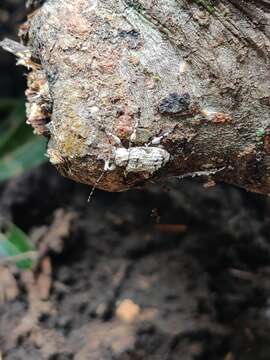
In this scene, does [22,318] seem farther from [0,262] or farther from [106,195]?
[106,195]

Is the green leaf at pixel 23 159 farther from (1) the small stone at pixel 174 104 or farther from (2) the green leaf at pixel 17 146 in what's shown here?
(1) the small stone at pixel 174 104

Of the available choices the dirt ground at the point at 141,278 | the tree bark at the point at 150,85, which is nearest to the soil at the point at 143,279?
the dirt ground at the point at 141,278

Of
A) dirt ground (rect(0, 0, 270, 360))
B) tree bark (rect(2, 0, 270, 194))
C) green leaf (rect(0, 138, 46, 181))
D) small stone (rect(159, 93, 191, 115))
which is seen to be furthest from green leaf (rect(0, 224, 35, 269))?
small stone (rect(159, 93, 191, 115))

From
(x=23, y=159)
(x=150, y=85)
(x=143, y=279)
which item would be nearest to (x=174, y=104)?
(x=150, y=85)

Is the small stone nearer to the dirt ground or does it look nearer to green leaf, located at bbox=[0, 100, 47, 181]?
the dirt ground

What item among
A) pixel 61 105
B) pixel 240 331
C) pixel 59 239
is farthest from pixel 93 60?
pixel 240 331
